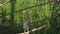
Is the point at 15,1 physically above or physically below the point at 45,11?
above

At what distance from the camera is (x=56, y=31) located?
2.52 m

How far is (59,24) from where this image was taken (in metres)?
2.58

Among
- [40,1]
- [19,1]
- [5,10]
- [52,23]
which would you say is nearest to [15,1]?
[19,1]

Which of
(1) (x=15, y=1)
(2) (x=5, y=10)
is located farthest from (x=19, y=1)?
(2) (x=5, y=10)

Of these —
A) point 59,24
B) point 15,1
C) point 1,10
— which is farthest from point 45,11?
point 1,10

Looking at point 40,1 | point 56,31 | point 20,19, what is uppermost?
point 40,1

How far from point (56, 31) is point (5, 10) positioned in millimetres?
839

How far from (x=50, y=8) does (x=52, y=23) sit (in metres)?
0.28

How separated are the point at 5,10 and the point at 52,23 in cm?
75

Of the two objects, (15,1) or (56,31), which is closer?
(56,31)

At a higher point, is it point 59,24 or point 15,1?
point 15,1

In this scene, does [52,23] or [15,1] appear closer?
[52,23]

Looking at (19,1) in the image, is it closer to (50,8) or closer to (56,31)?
(50,8)

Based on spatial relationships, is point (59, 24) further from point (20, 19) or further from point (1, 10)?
point (1, 10)
